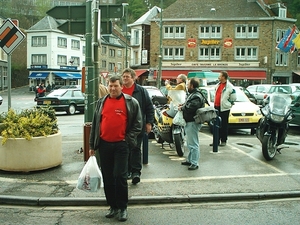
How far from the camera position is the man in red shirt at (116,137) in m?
5.21

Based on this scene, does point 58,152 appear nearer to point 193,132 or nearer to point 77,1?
point 193,132

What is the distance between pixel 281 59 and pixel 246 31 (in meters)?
A: 5.96

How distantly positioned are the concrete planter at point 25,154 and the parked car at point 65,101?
15026 millimetres

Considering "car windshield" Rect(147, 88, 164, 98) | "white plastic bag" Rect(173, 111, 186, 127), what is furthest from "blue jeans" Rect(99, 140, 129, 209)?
"car windshield" Rect(147, 88, 164, 98)

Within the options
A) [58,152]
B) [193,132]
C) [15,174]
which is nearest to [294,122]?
[193,132]

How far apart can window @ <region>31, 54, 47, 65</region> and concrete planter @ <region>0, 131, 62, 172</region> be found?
194 feet

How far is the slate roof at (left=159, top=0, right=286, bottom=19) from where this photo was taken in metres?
54.2

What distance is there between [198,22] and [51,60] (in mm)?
24385

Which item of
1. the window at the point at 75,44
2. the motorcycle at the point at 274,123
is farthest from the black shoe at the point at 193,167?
the window at the point at 75,44

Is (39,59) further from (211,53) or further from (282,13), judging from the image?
Result: (282,13)

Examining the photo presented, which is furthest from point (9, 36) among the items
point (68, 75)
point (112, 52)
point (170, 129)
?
point (112, 52)

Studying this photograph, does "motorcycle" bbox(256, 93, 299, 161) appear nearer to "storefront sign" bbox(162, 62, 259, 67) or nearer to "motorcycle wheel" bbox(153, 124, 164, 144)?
"motorcycle wheel" bbox(153, 124, 164, 144)

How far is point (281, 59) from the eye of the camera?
53.5m

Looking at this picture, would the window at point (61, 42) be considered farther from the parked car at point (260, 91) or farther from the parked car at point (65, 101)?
the parked car at point (65, 101)
